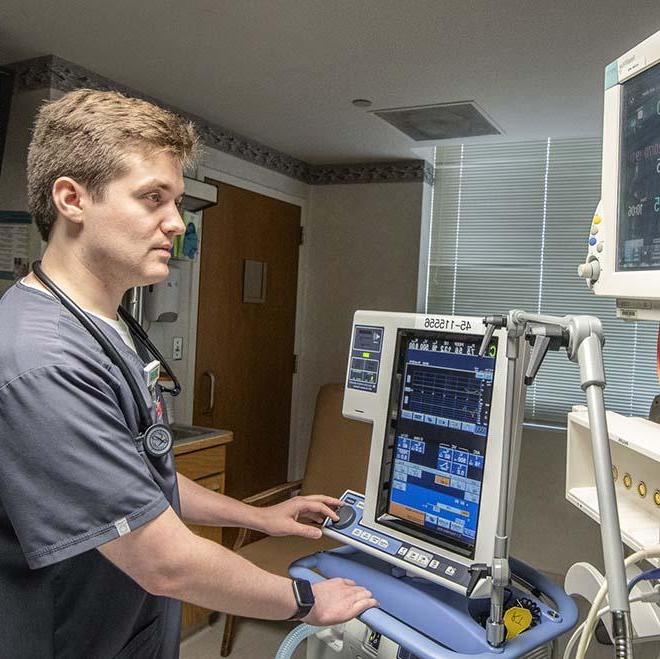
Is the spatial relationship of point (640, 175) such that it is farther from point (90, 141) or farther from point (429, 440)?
point (90, 141)

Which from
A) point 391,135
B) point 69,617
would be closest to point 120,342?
point 69,617

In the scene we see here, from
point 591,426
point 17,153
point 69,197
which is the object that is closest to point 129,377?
point 69,197

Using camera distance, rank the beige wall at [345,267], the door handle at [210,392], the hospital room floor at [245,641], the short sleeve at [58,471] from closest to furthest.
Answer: the short sleeve at [58,471]
the hospital room floor at [245,641]
the door handle at [210,392]
the beige wall at [345,267]

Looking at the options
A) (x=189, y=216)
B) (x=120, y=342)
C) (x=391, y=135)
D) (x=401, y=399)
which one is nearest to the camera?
(x=120, y=342)

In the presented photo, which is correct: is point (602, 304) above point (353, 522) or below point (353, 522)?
above

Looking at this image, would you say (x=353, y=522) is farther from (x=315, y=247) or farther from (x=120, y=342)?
(x=315, y=247)

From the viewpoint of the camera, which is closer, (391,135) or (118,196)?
(118,196)

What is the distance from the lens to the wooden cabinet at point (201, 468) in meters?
2.45

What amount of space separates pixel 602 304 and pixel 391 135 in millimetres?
1441

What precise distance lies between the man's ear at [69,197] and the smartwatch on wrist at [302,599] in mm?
704

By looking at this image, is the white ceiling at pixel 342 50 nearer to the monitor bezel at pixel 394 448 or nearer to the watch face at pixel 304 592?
the monitor bezel at pixel 394 448

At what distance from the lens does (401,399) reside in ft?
4.09

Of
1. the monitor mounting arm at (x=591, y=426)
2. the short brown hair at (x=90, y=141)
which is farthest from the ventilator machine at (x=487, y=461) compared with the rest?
the short brown hair at (x=90, y=141)

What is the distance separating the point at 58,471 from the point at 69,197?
44cm
